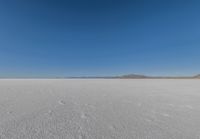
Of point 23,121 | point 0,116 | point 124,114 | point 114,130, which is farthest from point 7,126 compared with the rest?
point 124,114

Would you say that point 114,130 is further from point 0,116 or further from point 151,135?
point 0,116

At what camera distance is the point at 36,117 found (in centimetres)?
260

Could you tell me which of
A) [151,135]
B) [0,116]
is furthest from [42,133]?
[151,135]

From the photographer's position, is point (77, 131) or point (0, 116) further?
point (0, 116)

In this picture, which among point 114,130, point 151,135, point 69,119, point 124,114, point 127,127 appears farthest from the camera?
point 124,114

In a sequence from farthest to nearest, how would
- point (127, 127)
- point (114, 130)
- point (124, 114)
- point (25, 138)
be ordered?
point (124, 114)
point (127, 127)
point (114, 130)
point (25, 138)

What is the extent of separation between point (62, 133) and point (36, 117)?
1.05m

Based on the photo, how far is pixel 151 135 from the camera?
189cm

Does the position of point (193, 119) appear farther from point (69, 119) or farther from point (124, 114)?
point (69, 119)

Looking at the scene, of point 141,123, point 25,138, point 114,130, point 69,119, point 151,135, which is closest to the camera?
point 25,138

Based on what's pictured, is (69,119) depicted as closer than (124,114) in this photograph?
Yes

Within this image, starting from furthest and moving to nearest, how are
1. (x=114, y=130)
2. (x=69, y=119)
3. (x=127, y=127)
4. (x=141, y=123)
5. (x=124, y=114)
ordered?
(x=124, y=114) < (x=69, y=119) < (x=141, y=123) < (x=127, y=127) < (x=114, y=130)

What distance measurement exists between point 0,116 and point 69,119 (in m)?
1.56

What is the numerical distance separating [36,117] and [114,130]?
69.7 inches
